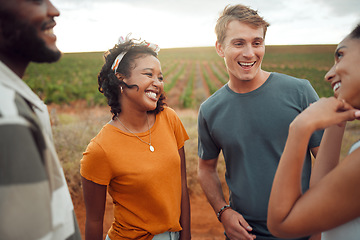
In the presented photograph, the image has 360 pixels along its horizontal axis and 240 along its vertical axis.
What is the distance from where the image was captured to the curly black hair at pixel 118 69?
2.01 metres

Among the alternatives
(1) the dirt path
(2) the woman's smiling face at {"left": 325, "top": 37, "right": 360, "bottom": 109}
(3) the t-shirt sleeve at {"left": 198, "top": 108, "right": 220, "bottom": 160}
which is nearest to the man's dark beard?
(2) the woman's smiling face at {"left": 325, "top": 37, "right": 360, "bottom": 109}

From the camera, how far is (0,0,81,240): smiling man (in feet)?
2.38

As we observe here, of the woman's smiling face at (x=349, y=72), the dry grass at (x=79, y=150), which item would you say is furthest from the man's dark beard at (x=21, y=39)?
the dry grass at (x=79, y=150)

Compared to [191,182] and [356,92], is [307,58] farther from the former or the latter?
[356,92]

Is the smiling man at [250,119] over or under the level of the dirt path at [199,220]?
over

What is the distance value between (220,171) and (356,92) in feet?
14.9

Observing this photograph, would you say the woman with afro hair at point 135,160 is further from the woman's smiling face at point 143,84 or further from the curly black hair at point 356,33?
the curly black hair at point 356,33

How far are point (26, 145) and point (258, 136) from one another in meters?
1.54

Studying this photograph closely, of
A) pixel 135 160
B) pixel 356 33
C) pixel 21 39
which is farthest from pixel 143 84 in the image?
pixel 356 33

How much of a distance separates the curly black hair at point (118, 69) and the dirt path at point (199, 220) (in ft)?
9.52

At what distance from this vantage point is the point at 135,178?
5.71 ft

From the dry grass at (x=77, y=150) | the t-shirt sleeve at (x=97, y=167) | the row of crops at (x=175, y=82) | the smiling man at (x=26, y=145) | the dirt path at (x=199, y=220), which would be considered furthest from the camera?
the row of crops at (x=175, y=82)

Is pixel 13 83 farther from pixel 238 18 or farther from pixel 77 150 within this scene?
pixel 77 150

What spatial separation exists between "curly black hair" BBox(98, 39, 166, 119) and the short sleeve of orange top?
29cm
